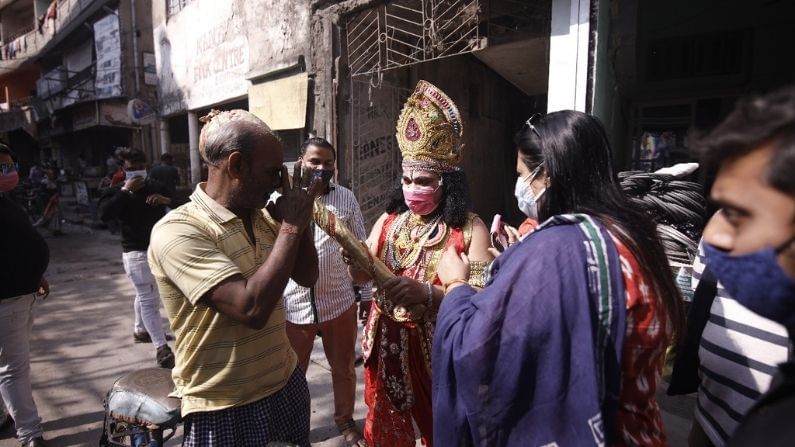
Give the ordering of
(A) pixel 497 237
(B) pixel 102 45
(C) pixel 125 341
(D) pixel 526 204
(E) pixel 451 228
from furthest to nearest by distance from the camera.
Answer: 1. (B) pixel 102 45
2. (C) pixel 125 341
3. (A) pixel 497 237
4. (E) pixel 451 228
5. (D) pixel 526 204

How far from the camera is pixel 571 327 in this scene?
108 cm

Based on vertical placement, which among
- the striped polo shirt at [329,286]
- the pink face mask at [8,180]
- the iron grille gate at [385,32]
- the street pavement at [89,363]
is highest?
the iron grille gate at [385,32]

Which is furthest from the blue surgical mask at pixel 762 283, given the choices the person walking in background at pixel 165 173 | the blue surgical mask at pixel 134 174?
the person walking in background at pixel 165 173

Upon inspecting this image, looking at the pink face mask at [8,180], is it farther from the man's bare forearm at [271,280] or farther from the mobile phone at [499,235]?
→ the mobile phone at [499,235]

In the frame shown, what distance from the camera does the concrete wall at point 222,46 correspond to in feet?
21.3

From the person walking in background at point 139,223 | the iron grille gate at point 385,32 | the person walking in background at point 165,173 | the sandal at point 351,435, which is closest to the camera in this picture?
the sandal at point 351,435

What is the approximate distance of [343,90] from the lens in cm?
589

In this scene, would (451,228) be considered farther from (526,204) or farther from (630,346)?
(630,346)

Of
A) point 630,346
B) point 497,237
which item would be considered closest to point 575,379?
point 630,346

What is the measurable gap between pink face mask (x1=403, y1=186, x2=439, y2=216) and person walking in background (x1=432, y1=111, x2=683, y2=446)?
1.01 meters

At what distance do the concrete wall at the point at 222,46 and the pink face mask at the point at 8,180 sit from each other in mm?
4175

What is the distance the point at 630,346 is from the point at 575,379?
7.2 inches

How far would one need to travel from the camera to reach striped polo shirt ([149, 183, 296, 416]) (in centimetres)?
141

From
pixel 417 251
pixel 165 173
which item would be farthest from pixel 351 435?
pixel 165 173
